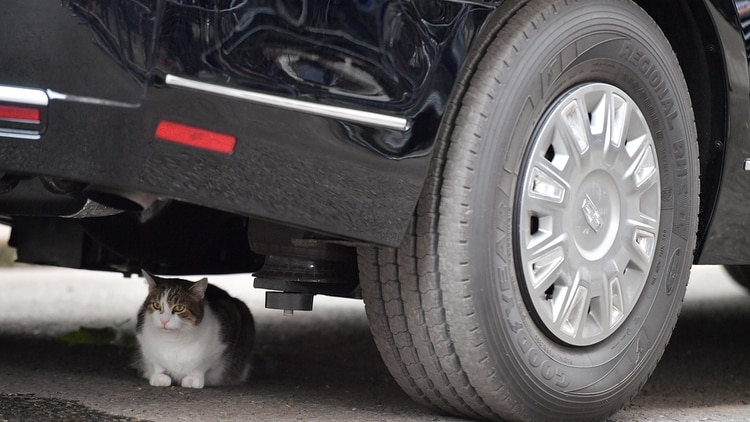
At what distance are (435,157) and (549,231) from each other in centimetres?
32

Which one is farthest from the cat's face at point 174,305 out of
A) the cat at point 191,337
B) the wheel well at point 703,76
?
the wheel well at point 703,76

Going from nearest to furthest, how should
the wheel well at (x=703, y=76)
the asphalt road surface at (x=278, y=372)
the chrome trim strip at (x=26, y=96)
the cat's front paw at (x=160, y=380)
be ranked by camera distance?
the chrome trim strip at (x=26, y=96)
the asphalt road surface at (x=278, y=372)
the wheel well at (x=703, y=76)
the cat's front paw at (x=160, y=380)

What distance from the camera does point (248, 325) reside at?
331cm

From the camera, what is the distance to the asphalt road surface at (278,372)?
234cm

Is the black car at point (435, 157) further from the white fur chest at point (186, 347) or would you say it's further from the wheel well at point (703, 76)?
the white fur chest at point (186, 347)

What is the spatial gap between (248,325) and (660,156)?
5.06ft

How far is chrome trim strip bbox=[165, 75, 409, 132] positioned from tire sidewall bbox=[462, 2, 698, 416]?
23 cm

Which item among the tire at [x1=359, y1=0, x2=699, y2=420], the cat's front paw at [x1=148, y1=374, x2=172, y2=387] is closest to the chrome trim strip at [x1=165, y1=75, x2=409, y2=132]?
the tire at [x1=359, y1=0, x2=699, y2=420]

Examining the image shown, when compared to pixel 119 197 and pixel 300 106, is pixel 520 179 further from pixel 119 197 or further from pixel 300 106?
pixel 119 197

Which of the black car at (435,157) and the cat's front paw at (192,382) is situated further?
the cat's front paw at (192,382)

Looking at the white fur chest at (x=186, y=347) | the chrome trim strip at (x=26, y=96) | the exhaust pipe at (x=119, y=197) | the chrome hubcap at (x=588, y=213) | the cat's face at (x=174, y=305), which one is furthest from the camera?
the cat's face at (x=174, y=305)

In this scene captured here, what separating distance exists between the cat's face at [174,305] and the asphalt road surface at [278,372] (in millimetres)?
183

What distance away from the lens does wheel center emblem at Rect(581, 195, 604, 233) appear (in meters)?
2.21

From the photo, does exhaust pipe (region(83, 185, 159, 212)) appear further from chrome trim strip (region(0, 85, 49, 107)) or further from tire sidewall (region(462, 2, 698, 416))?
tire sidewall (region(462, 2, 698, 416))
